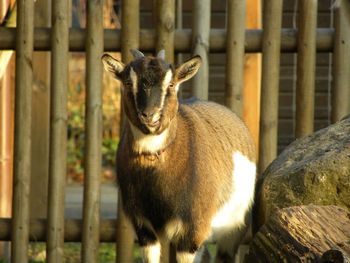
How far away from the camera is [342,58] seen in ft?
25.8

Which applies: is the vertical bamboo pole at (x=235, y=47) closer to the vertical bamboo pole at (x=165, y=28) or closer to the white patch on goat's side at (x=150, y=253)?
the vertical bamboo pole at (x=165, y=28)

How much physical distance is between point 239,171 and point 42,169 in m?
2.48

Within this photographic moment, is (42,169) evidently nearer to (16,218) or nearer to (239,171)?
(16,218)

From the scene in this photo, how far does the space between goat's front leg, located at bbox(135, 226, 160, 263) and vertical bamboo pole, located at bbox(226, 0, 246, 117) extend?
154 centimetres

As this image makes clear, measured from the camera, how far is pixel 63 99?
7.86 meters

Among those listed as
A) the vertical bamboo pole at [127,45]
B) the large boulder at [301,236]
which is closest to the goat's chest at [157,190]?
the large boulder at [301,236]

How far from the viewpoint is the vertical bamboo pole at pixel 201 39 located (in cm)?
785

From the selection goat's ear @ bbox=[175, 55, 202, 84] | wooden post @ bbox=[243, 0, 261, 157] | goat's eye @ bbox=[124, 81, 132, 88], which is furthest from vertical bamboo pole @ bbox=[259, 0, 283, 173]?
goat's eye @ bbox=[124, 81, 132, 88]

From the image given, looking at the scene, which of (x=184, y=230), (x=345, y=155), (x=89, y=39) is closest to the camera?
(x=345, y=155)

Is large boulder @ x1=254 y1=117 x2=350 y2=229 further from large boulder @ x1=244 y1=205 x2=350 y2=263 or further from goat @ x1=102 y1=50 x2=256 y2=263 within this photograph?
large boulder @ x1=244 y1=205 x2=350 y2=263

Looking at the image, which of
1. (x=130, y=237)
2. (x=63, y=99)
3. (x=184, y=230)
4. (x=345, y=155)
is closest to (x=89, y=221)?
(x=130, y=237)

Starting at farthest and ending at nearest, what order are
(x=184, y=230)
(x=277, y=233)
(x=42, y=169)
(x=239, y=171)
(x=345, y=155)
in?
(x=42, y=169) → (x=239, y=171) → (x=184, y=230) → (x=345, y=155) → (x=277, y=233)

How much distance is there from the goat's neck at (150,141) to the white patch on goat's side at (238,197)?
31.5 inches

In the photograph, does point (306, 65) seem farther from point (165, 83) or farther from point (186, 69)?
point (165, 83)
